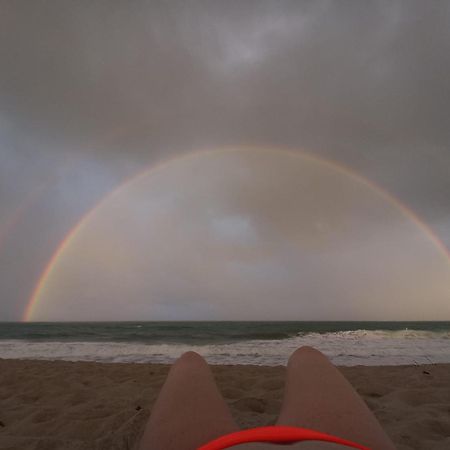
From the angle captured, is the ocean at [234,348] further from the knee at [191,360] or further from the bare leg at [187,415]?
the bare leg at [187,415]

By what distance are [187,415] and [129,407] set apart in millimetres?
2322

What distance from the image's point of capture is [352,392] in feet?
4.61

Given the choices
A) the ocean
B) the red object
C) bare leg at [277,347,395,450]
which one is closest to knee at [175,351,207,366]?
bare leg at [277,347,395,450]

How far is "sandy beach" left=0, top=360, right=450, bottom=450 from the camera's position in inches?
96.6

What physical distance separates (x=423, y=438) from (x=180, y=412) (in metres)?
2.06

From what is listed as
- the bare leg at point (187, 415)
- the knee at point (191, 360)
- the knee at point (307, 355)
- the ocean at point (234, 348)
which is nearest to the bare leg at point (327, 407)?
the knee at point (307, 355)

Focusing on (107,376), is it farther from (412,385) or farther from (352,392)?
(352,392)

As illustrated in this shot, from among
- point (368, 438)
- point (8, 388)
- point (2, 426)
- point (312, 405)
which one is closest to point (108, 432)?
point (2, 426)

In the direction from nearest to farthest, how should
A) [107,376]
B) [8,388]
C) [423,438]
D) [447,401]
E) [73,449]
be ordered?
1. [73,449]
2. [423,438]
3. [447,401]
4. [8,388]
5. [107,376]

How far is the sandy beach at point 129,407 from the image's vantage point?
2.45 meters

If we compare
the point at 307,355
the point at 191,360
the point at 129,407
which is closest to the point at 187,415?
the point at 191,360

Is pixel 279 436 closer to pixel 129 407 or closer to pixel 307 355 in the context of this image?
pixel 307 355

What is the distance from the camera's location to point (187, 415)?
4.28 ft

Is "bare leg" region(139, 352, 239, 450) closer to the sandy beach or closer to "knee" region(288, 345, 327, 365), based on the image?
"knee" region(288, 345, 327, 365)
